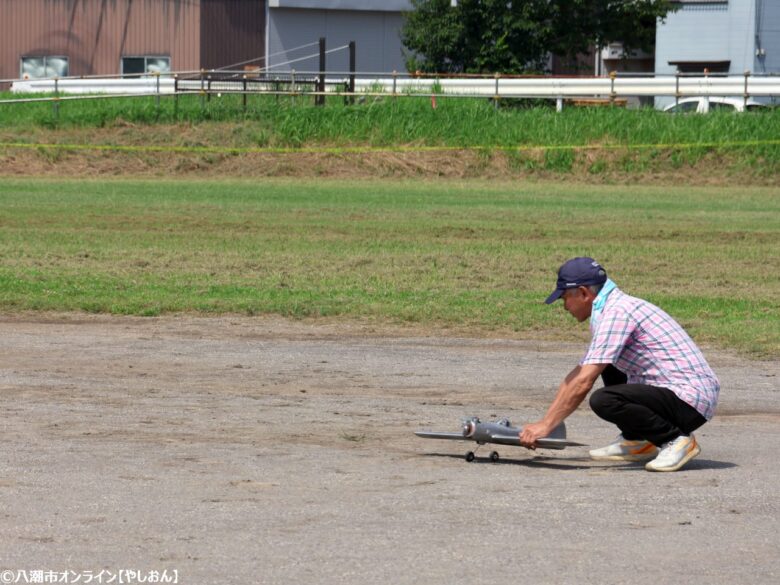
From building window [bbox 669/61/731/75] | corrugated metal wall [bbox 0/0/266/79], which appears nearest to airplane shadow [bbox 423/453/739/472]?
corrugated metal wall [bbox 0/0/266/79]

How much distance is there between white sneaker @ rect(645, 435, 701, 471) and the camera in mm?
7680

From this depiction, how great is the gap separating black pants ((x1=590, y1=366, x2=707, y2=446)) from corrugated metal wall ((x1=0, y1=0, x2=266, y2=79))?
45551 mm

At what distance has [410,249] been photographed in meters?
19.1

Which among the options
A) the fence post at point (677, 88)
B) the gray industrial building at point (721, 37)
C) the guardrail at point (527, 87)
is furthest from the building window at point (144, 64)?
the fence post at point (677, 88)

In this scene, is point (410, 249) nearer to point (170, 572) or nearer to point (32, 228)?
point (32, 228)

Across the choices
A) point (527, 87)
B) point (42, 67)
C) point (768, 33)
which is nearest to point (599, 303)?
point (527, 87)

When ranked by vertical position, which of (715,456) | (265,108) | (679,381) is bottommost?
Answer: (715,456)

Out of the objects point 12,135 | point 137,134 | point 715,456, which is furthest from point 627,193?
point 715,456

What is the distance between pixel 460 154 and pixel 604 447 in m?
24.3

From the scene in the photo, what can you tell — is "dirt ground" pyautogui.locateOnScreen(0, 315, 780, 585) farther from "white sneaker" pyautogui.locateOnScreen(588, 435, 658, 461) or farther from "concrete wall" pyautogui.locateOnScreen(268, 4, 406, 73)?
"concrete wall" pyautogui.locateOnScreen(268, 4, 406, 73)

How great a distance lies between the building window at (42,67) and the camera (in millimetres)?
53875

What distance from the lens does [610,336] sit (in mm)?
7363

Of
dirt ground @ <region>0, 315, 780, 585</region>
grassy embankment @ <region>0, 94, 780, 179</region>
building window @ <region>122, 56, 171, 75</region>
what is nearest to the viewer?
dirt ground @ <region>0, 315, 780, 585</region>

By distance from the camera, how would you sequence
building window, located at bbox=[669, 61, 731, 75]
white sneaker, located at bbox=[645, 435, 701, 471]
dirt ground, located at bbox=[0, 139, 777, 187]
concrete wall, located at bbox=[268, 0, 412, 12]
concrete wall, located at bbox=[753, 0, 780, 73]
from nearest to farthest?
white sneaker, located at bbox=[645, 435, 701, 471]
dirt ground, located at bbox=[0, 139, 777, 187]
concrete wall, located at bbox=[753, 0, 780, 73]
concrete wall, located at bbox=[268, 0, 412, 12]
building window, located at bbox=[669, 61, 731, 75]
